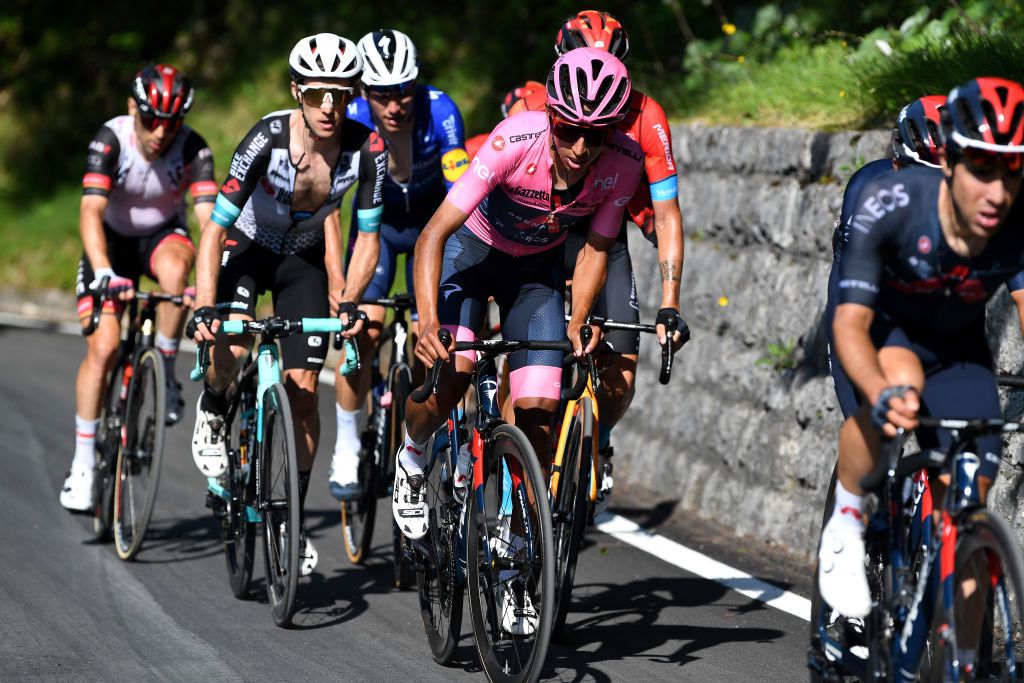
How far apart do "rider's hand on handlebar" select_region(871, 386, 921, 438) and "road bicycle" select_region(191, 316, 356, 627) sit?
9.34ft

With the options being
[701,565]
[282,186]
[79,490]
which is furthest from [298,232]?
[701,565]

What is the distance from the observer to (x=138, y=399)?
7680 mm

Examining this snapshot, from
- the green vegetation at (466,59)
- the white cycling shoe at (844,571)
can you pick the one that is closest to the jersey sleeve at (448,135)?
the green vegetation at (466,59)

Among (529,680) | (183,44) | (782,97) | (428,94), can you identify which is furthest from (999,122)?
(183,44)

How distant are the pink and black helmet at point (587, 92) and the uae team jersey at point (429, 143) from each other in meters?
2.73

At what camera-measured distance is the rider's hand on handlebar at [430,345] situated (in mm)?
5219

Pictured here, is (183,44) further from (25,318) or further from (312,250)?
(312,250)

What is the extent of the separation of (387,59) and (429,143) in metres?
0.72

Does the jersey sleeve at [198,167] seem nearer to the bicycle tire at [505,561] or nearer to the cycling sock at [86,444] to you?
the cycling sock at [86,444]

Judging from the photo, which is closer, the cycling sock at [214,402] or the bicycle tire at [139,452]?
the cycling sock at [214,402]

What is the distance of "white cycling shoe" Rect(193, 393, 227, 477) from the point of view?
22.4ft

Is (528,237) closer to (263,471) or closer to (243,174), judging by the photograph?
(243,174)

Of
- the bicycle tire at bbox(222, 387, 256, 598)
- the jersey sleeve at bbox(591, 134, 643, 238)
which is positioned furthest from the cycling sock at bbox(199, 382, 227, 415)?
the jersey sleeve at bbox(591, 134, 643, 238)

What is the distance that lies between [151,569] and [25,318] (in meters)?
10.6
